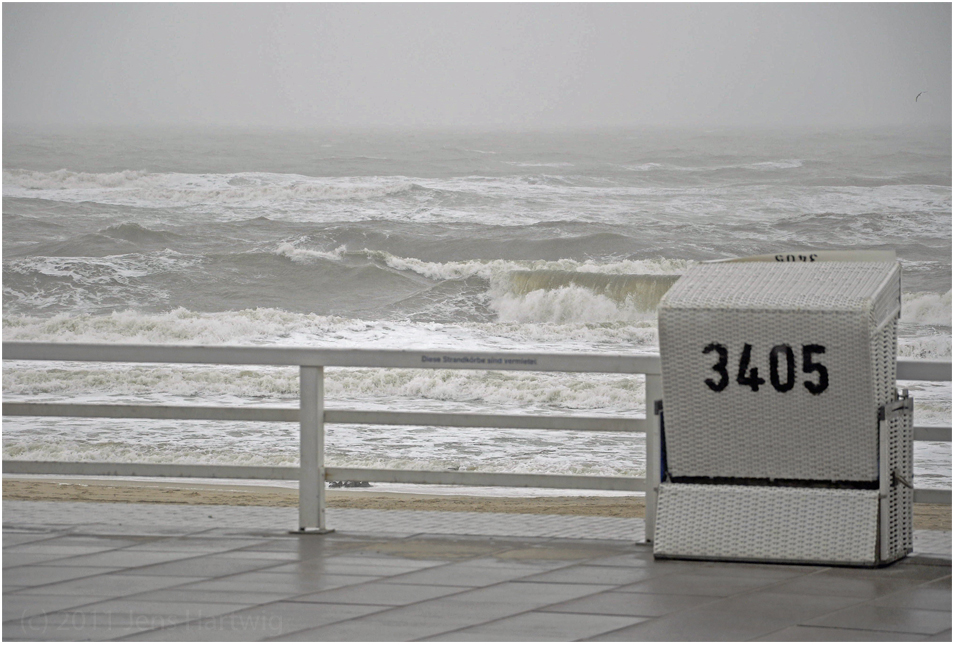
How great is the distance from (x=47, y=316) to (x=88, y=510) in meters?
23.4

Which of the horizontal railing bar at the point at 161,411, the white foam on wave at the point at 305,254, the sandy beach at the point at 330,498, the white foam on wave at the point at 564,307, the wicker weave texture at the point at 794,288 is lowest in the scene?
the sandy beach at the point at 330,498

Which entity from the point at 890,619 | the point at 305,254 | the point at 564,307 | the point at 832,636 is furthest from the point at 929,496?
the point at 305,254

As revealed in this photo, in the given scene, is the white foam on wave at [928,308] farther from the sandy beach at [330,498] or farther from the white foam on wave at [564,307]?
the sandy beach at [330,498]

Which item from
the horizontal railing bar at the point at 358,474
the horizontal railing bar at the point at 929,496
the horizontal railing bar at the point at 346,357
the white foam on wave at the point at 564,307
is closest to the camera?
the horizontal railing bar at the point at 929,496

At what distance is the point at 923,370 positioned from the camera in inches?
140

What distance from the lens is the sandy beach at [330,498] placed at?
24.9 ft

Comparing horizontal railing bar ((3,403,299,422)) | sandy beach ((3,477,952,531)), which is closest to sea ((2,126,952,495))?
sandy beach ((3,477,952,531))

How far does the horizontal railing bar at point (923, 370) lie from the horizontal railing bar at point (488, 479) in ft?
2.69

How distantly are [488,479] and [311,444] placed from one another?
0.56 meters

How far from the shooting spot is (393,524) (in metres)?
4.16

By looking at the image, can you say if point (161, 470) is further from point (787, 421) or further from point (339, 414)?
point (787, 421)

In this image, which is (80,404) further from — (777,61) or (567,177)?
(777,61)

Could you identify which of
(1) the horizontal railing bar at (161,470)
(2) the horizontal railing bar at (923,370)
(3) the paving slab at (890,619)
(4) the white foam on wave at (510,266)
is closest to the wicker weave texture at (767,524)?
(2) the horizontal railing bar at (923,370)

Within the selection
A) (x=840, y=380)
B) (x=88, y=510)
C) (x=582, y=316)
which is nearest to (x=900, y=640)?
(x=840, y=380)
